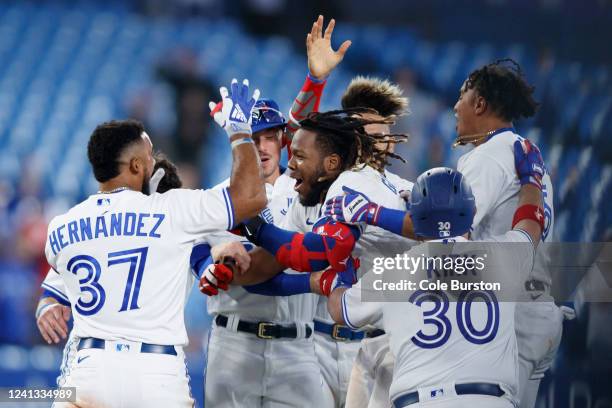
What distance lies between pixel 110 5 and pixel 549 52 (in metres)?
4.96

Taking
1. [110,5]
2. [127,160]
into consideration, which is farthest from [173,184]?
[110,5]

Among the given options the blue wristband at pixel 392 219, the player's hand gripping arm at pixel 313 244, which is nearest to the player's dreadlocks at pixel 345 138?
the player's hand gripping arm at pixel 313 244

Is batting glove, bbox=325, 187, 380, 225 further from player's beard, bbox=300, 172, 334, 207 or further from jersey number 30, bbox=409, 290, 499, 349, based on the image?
jersey number 30, bbox=409, 290, 499, 349

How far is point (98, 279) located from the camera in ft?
11.8

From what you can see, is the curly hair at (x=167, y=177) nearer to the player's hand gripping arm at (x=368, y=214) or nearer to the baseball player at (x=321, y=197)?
the baseball player at (x=321, y=197)

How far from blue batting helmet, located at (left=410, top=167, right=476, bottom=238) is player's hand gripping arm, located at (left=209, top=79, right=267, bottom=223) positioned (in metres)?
0.64

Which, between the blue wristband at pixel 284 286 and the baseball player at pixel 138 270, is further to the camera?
the blue wristband at pixel 284 286

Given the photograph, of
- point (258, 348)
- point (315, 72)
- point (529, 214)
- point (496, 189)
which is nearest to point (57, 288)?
point (258, 348)

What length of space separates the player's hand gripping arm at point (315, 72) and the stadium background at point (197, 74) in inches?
68.3

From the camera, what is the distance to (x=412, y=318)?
3.26 metres

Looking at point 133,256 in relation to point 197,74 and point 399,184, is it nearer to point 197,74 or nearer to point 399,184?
point 399,184

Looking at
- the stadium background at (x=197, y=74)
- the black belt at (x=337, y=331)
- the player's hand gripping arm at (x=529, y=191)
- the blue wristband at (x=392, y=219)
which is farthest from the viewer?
the stadium background at (x=197, y=74)

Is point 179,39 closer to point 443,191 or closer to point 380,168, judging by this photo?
point 380,168

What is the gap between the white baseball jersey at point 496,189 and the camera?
13.3ft
